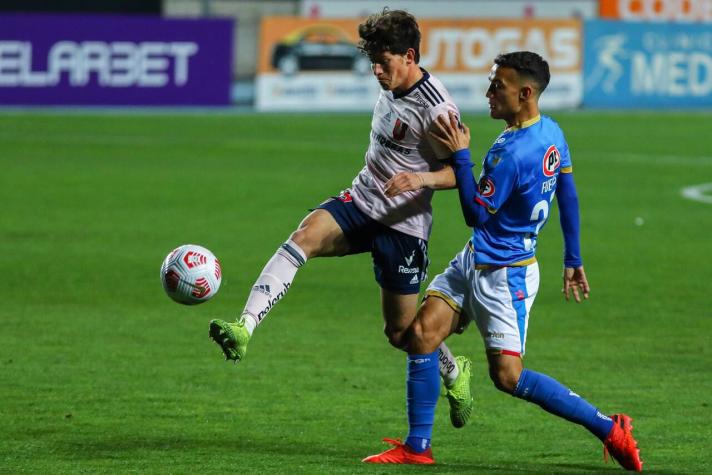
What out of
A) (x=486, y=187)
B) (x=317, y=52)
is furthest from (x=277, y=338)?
(x=317, y=52)

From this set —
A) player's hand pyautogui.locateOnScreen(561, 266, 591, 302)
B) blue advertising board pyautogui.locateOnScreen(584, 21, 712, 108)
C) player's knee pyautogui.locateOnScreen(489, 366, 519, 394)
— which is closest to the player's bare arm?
player's hand pyautogui.locateOnScreen(561, 266, 591, 302)

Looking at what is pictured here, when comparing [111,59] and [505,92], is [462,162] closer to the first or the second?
[505,92]

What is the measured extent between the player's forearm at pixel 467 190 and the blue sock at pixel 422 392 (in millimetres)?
809

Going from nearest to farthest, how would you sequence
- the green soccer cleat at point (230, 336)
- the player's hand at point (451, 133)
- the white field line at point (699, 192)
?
the green soccer cleat at point (230, 336)
the player's hand at point (451, 133)
the white field line at point (699, 192)

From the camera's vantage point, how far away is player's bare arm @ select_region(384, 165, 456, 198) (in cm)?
695

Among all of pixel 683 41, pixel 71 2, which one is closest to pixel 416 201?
pixel 683 41

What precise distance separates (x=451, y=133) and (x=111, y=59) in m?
26.1

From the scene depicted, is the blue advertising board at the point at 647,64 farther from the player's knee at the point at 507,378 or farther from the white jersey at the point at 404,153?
the player's knee at the point at 507,378

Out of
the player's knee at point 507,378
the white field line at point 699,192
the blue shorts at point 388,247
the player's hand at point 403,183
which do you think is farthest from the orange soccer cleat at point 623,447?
the white field line at point 699,192

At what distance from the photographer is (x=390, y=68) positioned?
739 centimetres

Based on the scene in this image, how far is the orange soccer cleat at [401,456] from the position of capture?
718 cm

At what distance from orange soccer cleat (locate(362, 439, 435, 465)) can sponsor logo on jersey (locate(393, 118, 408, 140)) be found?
1.50 meters

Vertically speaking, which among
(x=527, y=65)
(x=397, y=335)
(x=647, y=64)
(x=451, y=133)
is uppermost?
(x=527, y=65)

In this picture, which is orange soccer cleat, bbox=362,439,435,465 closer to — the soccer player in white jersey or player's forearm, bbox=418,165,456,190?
the soccer player in white jersey
